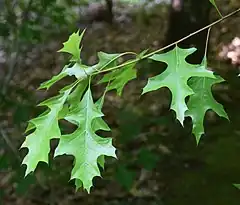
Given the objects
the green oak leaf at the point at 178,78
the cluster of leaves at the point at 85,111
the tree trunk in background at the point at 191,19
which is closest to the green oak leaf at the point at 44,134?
the cluster of leaves at the point at 85,111

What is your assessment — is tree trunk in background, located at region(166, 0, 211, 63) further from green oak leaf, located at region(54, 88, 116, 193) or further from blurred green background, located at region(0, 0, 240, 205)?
green oak leaf, located at region(54, 88, 116, 193)

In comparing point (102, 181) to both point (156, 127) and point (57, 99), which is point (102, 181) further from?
point (57, 99)

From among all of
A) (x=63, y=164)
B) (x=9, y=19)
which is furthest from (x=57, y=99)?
(x=63, y=164)

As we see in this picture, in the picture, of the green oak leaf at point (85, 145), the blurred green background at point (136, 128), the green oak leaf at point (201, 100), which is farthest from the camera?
the blurred green background at point (136, 128)

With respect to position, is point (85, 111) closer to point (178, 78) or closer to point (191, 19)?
point (178, 78)

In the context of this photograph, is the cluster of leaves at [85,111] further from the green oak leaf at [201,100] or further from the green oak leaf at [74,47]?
the green oak leaf at [201,100]
